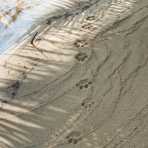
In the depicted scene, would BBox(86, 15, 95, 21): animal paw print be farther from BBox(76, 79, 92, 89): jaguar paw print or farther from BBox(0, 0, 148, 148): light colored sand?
BBox(76, 79, 92, 89): jaguar paw print

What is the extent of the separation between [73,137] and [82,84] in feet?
3.16

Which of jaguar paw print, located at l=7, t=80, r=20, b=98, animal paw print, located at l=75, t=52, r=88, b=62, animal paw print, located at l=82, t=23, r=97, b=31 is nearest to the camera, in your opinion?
jaguar paw print, located at l=7, t=80, r=20, b=98

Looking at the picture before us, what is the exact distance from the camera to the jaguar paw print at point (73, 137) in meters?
4.46

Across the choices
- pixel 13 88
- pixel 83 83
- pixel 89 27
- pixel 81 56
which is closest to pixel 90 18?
pixel 89 27

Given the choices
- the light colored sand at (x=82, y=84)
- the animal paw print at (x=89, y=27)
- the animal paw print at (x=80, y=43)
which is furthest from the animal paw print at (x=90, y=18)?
the animal paw print at (x=80, y=43)

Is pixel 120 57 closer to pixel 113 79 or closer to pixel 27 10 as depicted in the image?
pixel 113 79

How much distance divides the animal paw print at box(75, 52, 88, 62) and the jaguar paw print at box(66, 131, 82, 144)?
147 cm

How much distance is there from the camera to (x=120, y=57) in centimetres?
551

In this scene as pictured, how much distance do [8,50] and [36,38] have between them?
21.1 inches

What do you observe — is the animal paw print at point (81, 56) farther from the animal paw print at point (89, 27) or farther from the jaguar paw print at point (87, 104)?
the jaguar paw print at point (87, 104)

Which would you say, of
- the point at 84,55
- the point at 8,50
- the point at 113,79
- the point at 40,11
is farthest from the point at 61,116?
the point at 40,11

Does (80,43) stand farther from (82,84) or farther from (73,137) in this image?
(73,137)

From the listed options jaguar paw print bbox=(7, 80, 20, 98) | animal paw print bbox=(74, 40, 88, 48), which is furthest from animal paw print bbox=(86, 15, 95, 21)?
jaguar paw print bbox=(7, 80, 20, 98)

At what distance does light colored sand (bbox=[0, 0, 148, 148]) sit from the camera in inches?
178
